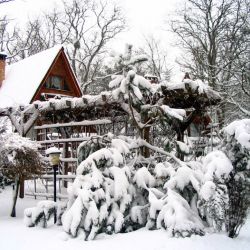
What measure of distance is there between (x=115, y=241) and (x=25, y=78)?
1576 cm

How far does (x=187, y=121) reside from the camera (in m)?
9.77

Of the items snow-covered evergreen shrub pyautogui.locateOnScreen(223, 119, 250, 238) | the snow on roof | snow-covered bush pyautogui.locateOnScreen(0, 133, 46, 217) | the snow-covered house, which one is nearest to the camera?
snow-covered evergreen shrub pyautogui.locateOnScreen(223, 119, 250, 238)

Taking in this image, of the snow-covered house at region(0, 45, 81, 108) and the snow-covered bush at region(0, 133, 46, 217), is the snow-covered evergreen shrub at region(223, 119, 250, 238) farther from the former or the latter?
the snow-covered house at region(0, 45, 81, 108)

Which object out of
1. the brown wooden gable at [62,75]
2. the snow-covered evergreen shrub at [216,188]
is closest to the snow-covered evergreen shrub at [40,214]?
the snow-covered evergreen shrub at [216,188]

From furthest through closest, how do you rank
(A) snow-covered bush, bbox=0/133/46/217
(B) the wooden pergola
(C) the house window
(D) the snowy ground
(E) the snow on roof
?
(C) the house window → (E) the snow on roof → (B) the wooden pergola → (A) snow-covered bush, bbox=0/133/46/217 → (D) the snowy ground

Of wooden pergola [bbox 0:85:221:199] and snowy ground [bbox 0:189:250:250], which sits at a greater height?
wooden pergola [bbox 0:85:221:199]

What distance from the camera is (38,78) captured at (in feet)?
65.1

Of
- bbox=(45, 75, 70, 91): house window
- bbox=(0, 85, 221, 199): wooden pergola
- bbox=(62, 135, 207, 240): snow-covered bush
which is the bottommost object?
bbox=(62, 135, 207, 240): snow-covered bush

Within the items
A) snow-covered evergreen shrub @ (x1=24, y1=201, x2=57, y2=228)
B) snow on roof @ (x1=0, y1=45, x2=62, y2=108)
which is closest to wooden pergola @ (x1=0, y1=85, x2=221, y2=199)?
snow-covered evergreen shrub @ (x1=24, y1=201, x2=57, y2=228)

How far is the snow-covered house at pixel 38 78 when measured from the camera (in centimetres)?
1939

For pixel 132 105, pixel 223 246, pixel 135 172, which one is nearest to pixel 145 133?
pixel 132 105

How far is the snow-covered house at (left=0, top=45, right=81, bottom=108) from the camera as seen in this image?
63.6ft

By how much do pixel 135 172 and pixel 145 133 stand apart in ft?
5.97

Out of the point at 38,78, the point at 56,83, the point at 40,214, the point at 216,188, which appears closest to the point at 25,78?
the point at 38,78
